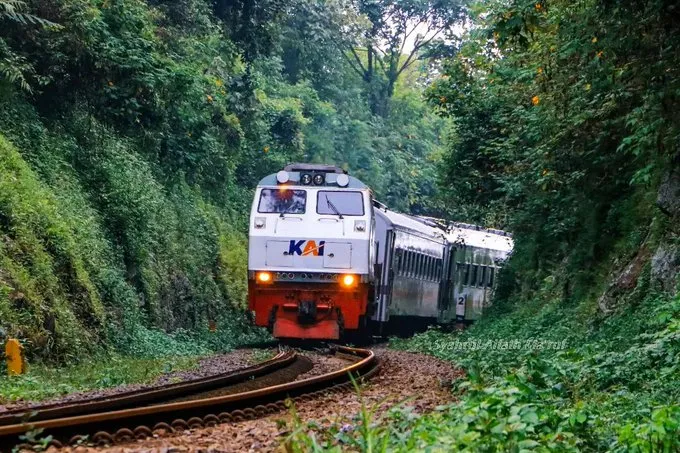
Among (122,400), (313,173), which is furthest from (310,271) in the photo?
(122,400)

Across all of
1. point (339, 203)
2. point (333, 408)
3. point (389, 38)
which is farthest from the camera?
point (389, 38)

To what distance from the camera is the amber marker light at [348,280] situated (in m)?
18.8

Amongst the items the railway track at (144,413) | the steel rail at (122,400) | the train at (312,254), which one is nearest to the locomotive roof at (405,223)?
the train at (312,254)

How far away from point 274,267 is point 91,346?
14.4ft

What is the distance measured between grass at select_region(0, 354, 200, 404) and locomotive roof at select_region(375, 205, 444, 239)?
8.10 m

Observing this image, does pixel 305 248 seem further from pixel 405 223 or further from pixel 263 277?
pixel 405 223

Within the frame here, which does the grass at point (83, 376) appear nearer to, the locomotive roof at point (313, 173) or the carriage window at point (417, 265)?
the locomotive roof at point (313, 173)

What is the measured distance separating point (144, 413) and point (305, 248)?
1189cm

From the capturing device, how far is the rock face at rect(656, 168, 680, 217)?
1477 cm

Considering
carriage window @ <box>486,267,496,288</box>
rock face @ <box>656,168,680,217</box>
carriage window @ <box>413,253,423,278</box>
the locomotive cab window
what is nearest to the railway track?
rock face @ <box>656,168,680,217</box>

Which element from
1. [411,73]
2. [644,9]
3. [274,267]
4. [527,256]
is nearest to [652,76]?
[644,9]

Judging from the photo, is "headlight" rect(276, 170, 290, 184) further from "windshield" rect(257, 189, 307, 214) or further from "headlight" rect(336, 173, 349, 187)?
"headlight" rect(336, 173, 349, 187)

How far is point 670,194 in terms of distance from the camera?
15.1m

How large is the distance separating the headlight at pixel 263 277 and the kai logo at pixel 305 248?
57cm
